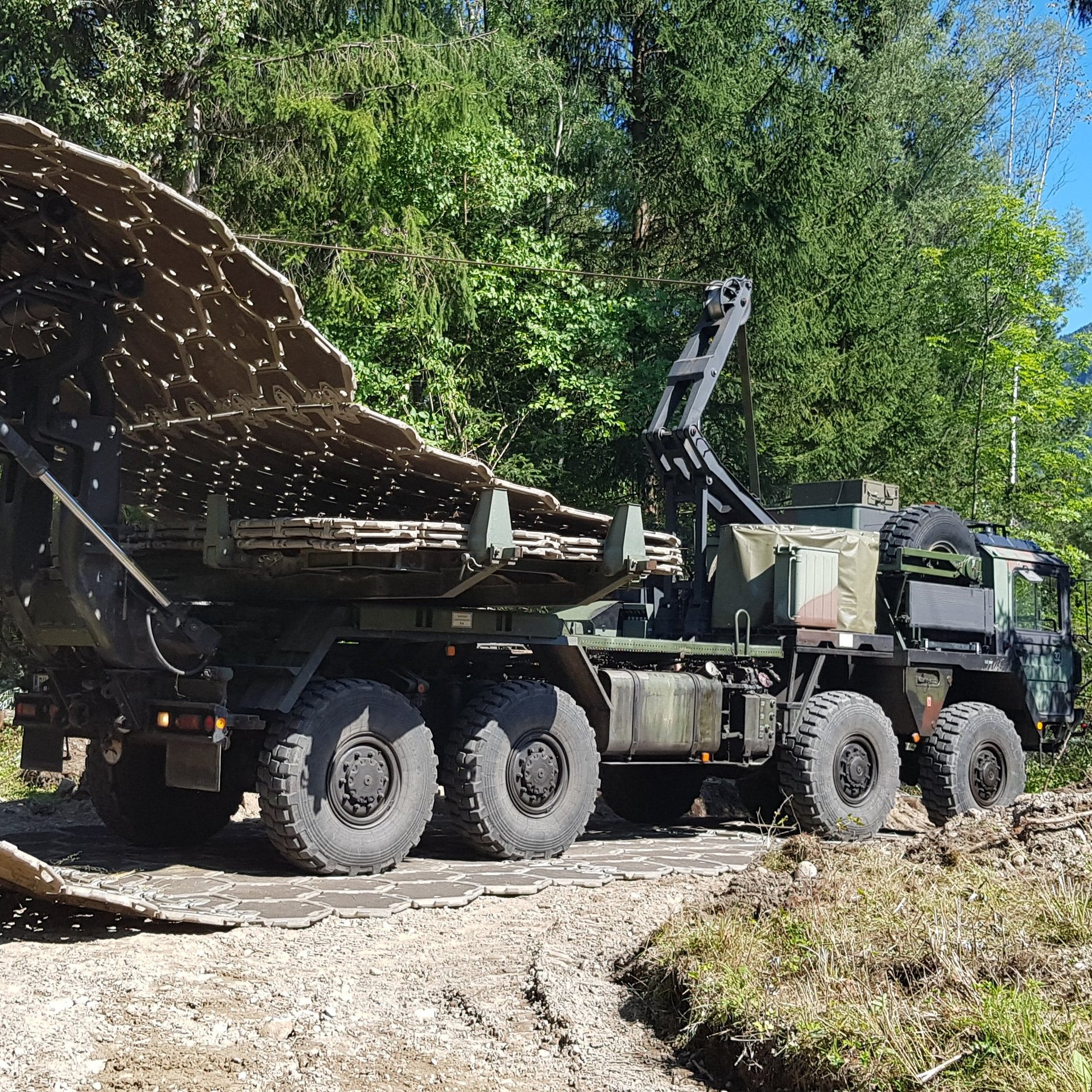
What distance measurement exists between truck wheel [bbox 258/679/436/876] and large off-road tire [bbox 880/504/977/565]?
18.4 feet

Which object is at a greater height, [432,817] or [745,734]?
[745,734]

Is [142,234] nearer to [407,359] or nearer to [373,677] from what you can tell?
[373,677]

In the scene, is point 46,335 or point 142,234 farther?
point 46,335

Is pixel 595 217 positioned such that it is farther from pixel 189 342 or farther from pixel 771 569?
pixel 189 342

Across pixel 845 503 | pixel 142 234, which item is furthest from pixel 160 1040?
pixel 845 503

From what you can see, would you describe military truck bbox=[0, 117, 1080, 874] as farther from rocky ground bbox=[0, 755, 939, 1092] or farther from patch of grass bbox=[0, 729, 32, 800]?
patch of grass bbox=[0, 729, 32, 800]

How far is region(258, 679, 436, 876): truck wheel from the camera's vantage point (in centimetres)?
884

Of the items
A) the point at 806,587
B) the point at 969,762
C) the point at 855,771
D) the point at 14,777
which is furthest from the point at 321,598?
the point at 969,762

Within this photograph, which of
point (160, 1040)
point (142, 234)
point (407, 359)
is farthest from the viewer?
point (407, 359)

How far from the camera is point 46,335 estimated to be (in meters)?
8.66

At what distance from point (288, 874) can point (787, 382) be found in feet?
52.9

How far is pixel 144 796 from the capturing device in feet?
33.4

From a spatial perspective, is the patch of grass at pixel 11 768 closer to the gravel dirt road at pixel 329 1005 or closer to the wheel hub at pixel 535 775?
the wheel hub at pixel 535 775

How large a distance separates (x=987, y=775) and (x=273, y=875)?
24.3ft
